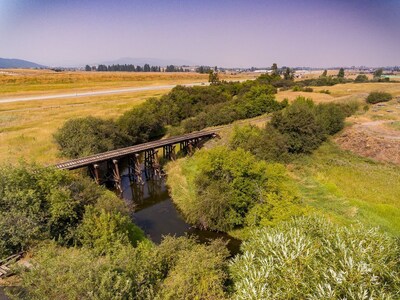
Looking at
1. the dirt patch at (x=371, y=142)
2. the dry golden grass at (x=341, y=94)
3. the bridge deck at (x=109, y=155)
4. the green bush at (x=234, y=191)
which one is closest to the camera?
the green bush at (x=234, y=191)

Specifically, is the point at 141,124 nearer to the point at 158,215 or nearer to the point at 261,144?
the point at 261,144

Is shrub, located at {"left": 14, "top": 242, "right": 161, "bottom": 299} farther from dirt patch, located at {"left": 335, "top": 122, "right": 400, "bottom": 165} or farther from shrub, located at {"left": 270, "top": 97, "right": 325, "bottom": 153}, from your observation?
dirt patch, located at {"left": 335, "top": 122, "right": 400, "bottom": 165}

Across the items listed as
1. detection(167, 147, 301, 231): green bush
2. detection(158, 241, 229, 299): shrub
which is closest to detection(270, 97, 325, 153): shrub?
detection(167, 147, 301, 231): green bush

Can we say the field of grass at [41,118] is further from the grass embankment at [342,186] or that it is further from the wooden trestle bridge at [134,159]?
the grass embankment at [342,186]

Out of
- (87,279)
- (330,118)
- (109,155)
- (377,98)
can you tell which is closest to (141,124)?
(109,155)

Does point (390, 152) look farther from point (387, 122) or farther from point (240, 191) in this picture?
point (240, 191)

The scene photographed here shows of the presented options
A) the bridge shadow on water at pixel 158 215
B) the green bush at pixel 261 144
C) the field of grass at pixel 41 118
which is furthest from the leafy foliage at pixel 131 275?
the green bush at pixel 261 144
